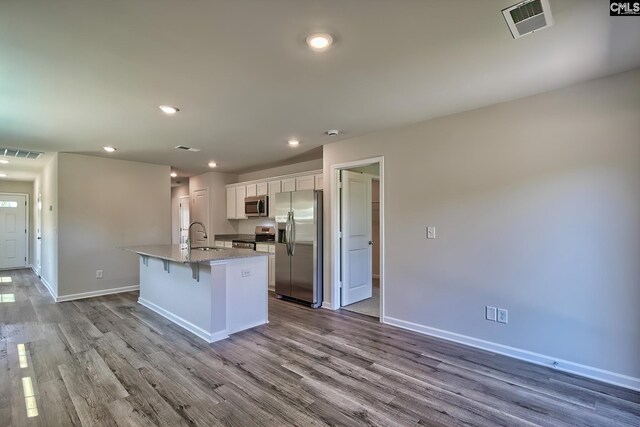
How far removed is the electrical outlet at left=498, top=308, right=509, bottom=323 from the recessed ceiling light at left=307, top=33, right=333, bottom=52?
9.42 ft

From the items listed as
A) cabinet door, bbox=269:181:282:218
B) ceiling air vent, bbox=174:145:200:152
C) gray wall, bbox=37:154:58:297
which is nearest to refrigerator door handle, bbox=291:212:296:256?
cabinet door, bbox=269:181:282:218

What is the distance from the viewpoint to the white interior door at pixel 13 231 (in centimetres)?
782

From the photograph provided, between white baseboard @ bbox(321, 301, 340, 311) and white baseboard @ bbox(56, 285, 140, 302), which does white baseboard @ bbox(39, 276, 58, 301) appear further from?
white baseboard @ bbox(321, 301, 340, 311)

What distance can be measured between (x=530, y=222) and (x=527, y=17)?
181cm

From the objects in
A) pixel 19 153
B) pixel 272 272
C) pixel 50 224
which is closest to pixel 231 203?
pixel 272 272

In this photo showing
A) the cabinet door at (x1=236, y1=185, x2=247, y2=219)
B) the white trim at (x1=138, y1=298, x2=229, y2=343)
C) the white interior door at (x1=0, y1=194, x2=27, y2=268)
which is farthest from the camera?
the white interior door at (x1=0, y1=194, x2=27, y2=268)

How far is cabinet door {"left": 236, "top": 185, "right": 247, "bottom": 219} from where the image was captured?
21.6ft

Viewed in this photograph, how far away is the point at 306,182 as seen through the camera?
17.1 ft

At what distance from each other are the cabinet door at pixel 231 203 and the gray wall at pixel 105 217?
1280 millimetres

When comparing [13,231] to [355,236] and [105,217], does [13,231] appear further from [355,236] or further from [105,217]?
[355,236]

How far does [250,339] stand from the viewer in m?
3.37

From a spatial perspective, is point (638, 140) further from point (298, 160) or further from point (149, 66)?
point (298, 160)

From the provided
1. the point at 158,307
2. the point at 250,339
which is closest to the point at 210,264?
the point at 250,339

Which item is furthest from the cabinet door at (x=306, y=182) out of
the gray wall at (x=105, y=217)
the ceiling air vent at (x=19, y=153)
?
the ceiling air vent at (x=19, y=153)
